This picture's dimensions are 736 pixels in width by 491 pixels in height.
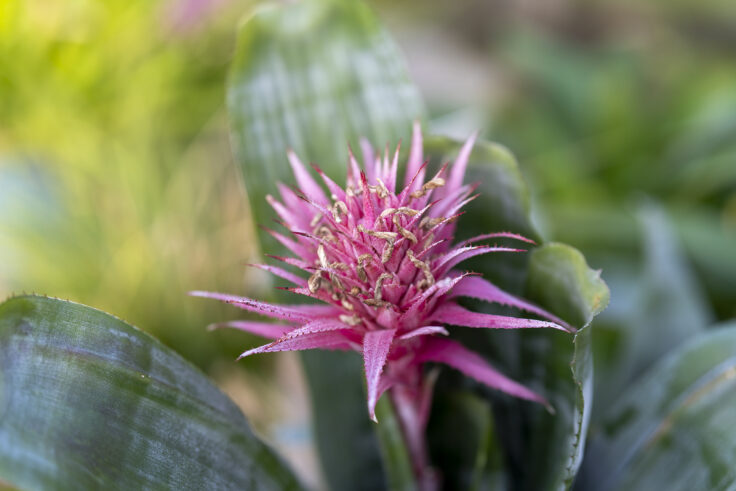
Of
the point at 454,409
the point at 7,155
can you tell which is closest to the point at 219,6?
the point at 7,155

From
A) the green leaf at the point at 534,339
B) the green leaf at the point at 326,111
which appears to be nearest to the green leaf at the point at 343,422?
the green leaf at the point at 326,111

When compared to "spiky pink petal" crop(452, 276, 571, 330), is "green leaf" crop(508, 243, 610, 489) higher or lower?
lower

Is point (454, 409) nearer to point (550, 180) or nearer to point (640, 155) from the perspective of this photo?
point (550, 180)

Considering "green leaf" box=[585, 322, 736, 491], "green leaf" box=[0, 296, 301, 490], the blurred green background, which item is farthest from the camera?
the blurred green background

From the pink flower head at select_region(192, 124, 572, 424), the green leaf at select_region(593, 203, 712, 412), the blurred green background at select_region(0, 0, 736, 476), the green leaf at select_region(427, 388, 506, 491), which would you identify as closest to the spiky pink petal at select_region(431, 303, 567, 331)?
the pink flower head at select_region(192, 124, 572, 424)

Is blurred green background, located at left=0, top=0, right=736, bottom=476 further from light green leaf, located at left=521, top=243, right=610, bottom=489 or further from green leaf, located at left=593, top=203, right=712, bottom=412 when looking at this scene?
light green leaf, located at left=521, top=243, right=610, bottom=489

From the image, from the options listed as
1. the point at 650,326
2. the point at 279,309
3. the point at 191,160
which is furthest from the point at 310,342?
the point at 191,160

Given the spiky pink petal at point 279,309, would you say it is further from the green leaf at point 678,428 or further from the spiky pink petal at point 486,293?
the green leaf at point 678,428
